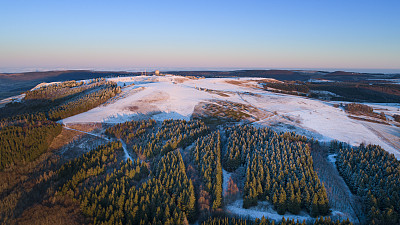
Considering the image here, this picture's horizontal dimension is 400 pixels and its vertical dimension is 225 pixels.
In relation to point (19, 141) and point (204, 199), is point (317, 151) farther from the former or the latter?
point (19, 141)

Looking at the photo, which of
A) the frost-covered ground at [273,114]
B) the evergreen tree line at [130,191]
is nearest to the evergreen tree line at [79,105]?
the frost-covered ground at [273,114]

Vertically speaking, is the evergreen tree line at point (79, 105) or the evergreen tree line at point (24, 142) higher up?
the evergreen tree line at point (79, 105)

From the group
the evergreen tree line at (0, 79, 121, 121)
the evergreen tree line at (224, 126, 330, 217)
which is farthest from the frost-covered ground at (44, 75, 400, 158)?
the evergreen tree line at (224, 126, 330, 217)

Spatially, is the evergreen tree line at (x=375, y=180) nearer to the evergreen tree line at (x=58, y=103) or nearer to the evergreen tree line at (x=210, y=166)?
the evergreen tree line at (x=210, y=166)

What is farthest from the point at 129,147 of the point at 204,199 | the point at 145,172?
the point at 204,199

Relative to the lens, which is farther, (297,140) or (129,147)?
(297,140)

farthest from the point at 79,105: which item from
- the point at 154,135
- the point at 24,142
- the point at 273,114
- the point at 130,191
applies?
the point at 273,114
